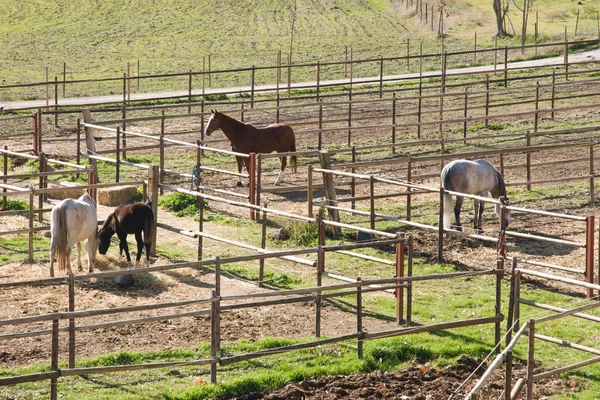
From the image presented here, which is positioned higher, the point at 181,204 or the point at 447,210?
the point at 447,210

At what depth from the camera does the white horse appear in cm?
1227

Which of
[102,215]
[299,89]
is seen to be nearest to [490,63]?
[299,89]

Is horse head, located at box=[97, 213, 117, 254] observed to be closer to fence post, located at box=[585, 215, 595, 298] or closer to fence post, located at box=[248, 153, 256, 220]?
fence post, located at box=[248, 153, 256, 220]

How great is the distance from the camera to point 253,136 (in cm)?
1922

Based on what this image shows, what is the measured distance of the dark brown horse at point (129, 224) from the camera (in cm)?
1280

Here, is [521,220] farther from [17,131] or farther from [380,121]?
[17,131]

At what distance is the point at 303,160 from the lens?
69.2ft

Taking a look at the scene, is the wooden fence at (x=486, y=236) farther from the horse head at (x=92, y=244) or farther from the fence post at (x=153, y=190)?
the horse head at (x=92, y=244)

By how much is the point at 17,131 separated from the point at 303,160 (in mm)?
6920

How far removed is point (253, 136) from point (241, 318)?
8.67 meters

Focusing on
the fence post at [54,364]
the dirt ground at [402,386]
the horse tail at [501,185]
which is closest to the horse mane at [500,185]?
the horse tail at [501,185]

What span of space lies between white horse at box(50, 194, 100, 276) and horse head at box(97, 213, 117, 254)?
0.28 m

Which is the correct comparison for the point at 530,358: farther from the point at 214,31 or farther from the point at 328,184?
the point at 214,31

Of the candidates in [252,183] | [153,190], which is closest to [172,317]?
[153,190]
